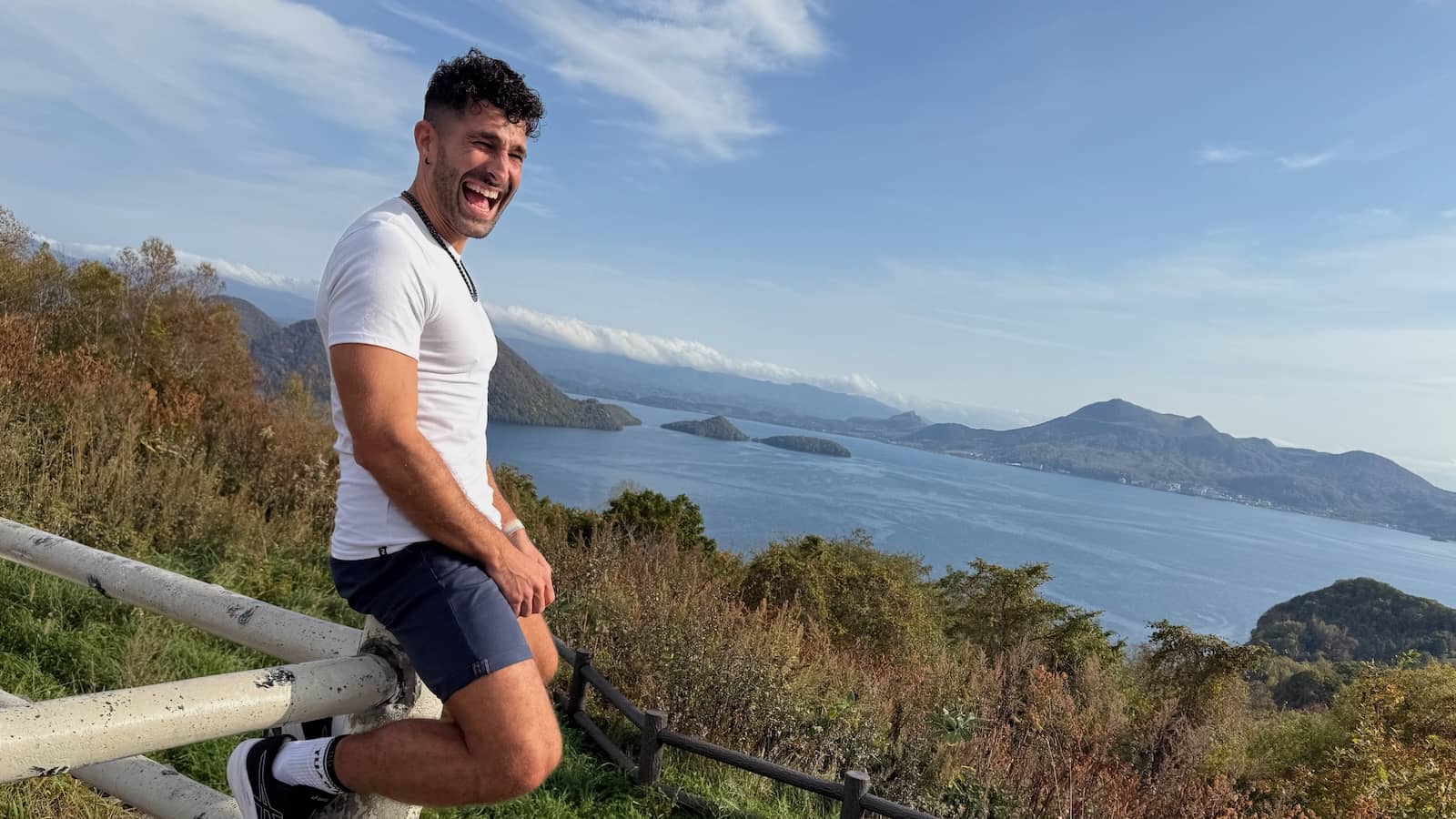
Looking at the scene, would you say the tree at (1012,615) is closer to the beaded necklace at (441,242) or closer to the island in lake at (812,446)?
the beaded necklace at (441,242)

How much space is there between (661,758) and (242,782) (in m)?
2.47

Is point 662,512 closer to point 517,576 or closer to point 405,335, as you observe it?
point 517,576

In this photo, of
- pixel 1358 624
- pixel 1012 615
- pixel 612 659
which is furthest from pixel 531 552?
pixel 1358 624

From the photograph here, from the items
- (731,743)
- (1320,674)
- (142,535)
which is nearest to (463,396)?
(731,743)

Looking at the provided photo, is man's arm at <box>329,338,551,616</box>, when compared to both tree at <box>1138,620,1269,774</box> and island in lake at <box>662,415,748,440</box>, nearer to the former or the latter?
tree at <box>1138,620,1269,774</box>

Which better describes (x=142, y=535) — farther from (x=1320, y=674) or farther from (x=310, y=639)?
(x=1320, y=674)

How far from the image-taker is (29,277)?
1407 cm

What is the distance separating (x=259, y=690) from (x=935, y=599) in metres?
24.7

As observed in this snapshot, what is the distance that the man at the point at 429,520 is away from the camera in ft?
3.65

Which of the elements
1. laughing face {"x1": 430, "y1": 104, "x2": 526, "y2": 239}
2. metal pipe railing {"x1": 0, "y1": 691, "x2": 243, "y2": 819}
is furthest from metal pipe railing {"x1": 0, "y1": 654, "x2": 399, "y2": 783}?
laughing face {"x1": 430, "y1": 104, "x2": 526, "y2": 239}

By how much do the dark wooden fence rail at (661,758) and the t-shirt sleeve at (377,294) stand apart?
6.78 ft

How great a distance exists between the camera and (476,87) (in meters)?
1.41

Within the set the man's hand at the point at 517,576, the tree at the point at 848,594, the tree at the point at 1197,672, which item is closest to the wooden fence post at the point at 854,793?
the man's hand at the point at 517,576

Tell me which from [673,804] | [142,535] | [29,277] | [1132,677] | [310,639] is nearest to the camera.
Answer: [310,639]
